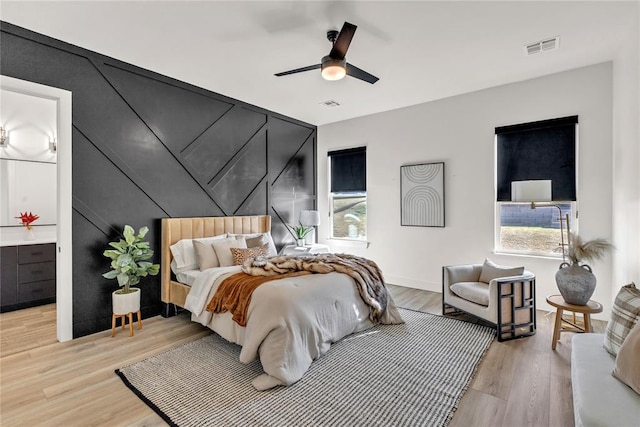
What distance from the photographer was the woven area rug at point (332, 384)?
196 cm

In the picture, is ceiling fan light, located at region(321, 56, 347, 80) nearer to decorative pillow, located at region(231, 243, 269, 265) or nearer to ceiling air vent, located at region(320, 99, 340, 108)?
ceiling air vent, located at region(320, 99, 340, 108)

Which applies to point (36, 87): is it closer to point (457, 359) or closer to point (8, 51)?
point (8, 51)

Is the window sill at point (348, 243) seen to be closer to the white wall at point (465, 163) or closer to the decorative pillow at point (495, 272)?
the white wall at point (465, 163)

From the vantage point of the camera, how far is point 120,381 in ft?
7.81

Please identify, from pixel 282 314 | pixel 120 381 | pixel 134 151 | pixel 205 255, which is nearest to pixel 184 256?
pixel 205 255

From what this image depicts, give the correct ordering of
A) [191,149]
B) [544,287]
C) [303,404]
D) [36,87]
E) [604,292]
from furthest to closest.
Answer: [191,149], [544,287], [604,292], [36,87], [303,404]

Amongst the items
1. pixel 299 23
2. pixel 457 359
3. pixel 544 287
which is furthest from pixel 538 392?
pixel 299 23

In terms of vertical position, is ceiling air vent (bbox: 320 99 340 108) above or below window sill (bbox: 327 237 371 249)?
above

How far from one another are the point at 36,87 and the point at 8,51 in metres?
0.33

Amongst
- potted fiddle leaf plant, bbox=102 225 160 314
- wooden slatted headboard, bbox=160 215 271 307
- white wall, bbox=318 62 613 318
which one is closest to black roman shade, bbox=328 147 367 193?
white wall, bbox=318 62 613 318

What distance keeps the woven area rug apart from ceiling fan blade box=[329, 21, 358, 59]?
2698 mm

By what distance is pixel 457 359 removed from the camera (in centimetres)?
268

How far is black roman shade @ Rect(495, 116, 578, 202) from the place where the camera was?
3.77 metres

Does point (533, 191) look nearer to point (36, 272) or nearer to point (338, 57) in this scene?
point (338, 57)
